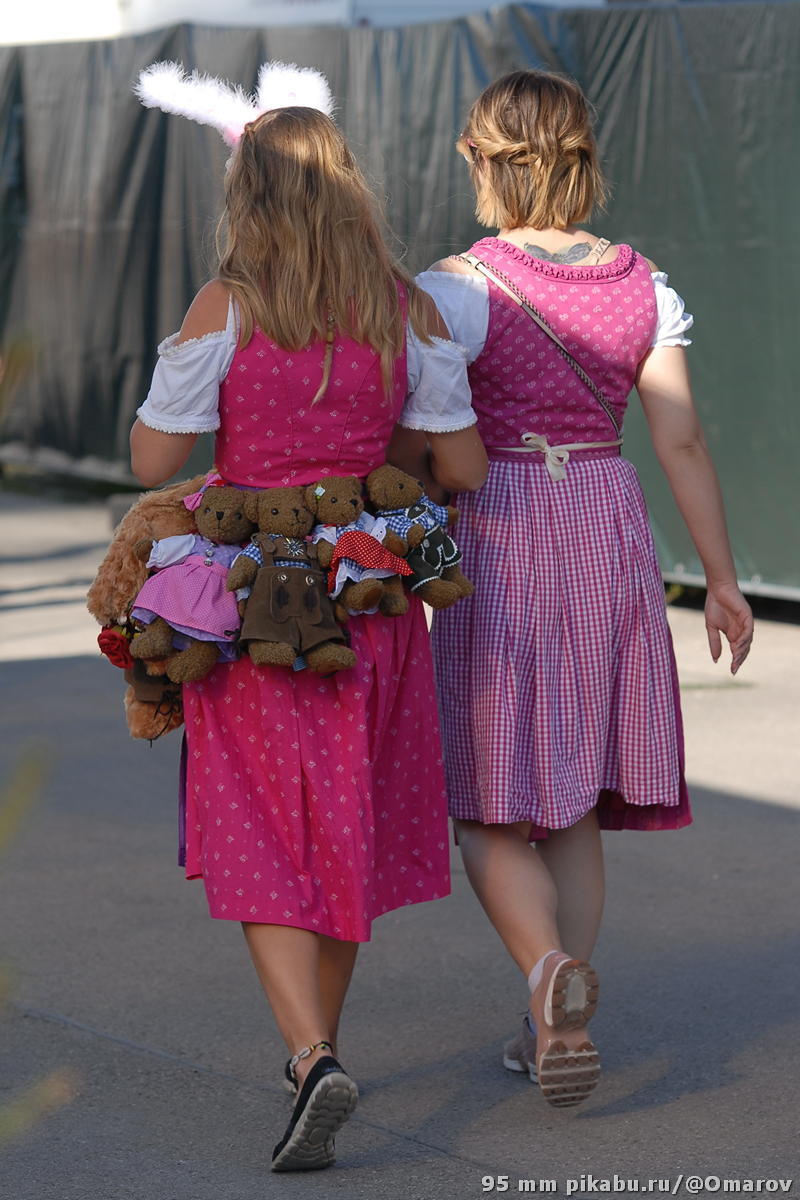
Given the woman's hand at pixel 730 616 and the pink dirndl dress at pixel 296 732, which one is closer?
the pink dirndl dress at pixel 296 732

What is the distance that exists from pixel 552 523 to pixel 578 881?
2.31ft

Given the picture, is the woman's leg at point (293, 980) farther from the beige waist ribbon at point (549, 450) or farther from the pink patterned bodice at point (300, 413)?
the beige waist ribbon at point (549, 450)

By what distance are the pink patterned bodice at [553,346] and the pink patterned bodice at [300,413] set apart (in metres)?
0.28

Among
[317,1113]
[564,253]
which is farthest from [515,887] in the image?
[564,253]

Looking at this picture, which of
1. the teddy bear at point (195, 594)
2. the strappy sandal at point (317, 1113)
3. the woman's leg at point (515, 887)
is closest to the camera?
the strappy sandal at point (317, 1113)

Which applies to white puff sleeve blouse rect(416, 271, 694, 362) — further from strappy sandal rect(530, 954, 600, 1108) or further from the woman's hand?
strappy sandal rect(530, 954, 600, 1108)

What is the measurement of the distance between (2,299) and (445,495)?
29.7 feet

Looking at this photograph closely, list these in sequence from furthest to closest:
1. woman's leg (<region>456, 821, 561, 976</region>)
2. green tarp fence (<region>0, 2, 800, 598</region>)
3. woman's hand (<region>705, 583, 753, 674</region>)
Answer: green tarp fence (<region>0, 2, 800, 598</region>)
woman's hand (<region>705, 583, 753, 674</region>)
woman's leg (<region>456, 821, 561, 976</region>)

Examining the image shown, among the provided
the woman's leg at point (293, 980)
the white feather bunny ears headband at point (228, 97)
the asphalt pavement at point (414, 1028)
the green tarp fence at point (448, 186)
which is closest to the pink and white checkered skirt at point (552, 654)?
the woman's leg at point (293, 980)

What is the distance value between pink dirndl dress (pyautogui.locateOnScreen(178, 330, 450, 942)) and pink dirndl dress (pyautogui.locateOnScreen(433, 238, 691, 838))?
264 mm

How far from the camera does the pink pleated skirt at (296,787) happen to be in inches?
113

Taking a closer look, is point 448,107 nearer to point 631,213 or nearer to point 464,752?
point 631,213

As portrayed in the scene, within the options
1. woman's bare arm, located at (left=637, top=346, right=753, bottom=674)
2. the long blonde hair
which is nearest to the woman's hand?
woman's bare arm, located at (left=637, top=346, right=753, bottom=674)

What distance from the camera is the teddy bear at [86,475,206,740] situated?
293 centimetres
